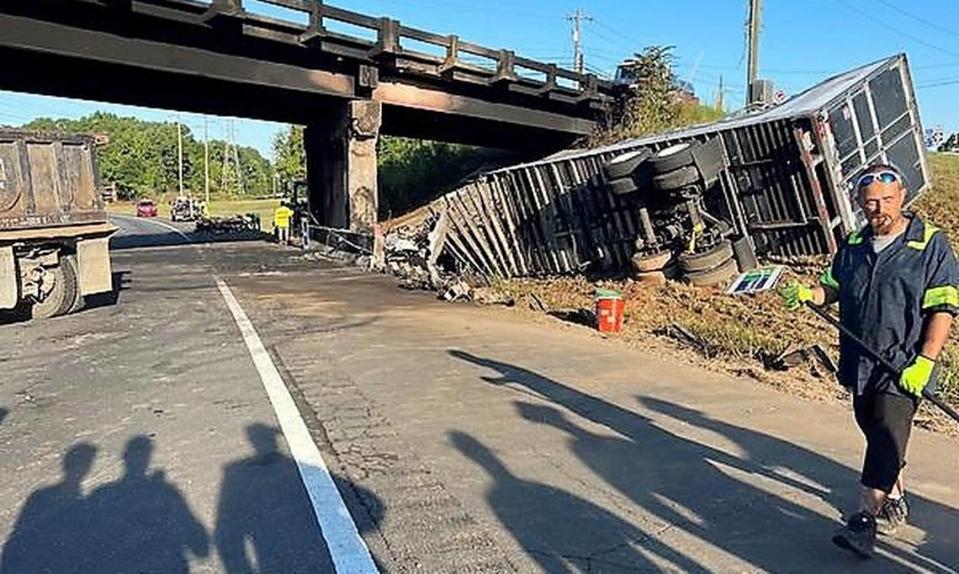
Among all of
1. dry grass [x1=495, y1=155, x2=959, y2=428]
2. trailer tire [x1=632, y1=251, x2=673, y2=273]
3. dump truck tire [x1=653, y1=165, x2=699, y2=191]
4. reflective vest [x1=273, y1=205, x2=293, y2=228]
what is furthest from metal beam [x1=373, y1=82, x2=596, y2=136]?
dump truck tire [x1=653, y1=165, x2=699, y2=191]

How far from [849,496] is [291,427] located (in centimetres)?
378

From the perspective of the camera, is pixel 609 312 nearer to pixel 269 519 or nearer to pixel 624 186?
pixel 624 186

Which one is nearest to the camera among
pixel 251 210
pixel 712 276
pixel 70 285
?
pixel 70 285

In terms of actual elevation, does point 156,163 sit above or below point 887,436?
above

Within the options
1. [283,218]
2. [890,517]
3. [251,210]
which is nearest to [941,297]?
[890,517]

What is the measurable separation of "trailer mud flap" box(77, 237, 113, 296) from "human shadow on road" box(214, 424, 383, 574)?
872cm

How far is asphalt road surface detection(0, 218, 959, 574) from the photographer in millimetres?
4109

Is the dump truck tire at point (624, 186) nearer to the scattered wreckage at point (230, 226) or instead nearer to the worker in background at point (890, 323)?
the worker in background at point (890, 323)

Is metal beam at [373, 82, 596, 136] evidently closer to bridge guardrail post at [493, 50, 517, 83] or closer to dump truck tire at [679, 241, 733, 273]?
Answer: bridge guardrail post at [493, 50, 517, 83]

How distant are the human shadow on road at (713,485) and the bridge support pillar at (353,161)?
19031mm

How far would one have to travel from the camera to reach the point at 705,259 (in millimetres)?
15133

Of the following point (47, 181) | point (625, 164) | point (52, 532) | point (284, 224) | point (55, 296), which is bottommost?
point (52, 532)

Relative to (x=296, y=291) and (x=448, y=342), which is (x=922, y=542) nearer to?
(x=448, y=342)

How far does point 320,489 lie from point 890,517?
9.92ft
